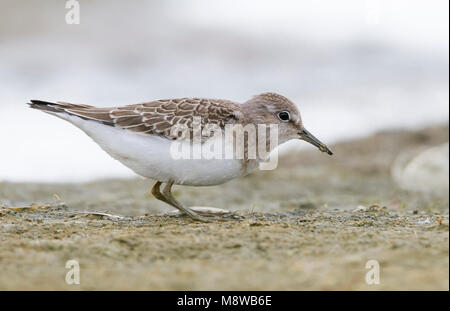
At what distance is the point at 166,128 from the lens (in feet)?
19.3

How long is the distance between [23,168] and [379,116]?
859 centimetres

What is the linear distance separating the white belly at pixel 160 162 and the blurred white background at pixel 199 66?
6230 millimetres

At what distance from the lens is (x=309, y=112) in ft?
52.7

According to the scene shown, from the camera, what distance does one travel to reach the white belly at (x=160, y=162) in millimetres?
5656

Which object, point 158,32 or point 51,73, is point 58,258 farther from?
point 158,32

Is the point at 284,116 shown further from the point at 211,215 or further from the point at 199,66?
the point at 199,66

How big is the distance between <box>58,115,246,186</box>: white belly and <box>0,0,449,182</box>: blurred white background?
20.4 feet

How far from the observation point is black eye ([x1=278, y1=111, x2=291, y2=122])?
255 inches

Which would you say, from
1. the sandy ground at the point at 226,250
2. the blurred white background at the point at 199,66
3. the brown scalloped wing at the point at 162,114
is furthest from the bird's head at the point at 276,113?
the blurred white background at the point at 199,66

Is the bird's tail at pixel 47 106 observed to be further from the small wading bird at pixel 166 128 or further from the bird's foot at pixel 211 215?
the bird's foot at pixel 211 215

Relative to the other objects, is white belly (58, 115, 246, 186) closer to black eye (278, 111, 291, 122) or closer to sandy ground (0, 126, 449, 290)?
sandy ground (0, 126, 449, 290)

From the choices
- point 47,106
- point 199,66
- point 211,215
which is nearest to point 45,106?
point 47,106

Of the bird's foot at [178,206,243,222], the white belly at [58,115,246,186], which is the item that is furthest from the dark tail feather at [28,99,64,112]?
the bird's foot at [178,206,243,222]
